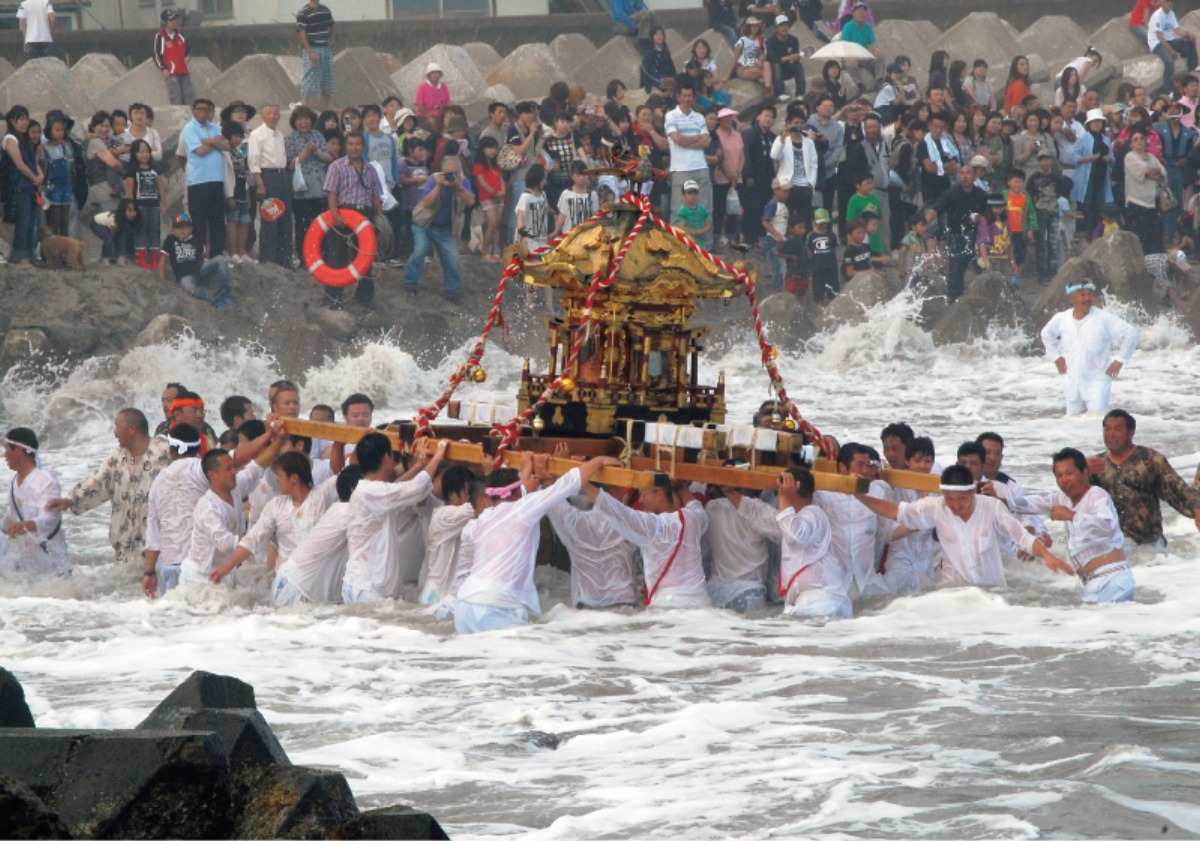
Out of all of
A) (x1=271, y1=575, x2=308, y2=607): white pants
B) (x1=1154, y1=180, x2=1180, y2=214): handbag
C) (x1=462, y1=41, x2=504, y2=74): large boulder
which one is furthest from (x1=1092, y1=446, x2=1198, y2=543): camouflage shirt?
(x1=462, y1=41, x2=504, y2=74): large boulder

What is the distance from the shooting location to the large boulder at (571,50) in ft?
86.7

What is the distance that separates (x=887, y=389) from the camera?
65.7ft

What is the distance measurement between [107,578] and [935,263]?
1178 centimetres

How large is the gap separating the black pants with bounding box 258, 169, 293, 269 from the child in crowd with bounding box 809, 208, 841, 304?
5461mm

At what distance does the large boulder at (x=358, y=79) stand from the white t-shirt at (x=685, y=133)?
14.7ft

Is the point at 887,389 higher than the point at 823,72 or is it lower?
lower

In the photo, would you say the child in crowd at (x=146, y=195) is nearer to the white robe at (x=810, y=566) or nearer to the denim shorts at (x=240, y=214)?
the denim shorts at (x=240, y=214)

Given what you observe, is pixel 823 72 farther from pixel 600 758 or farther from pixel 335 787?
pixel 335 787

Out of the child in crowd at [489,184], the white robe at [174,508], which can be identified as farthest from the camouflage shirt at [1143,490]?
the child in crowd at [489,184]

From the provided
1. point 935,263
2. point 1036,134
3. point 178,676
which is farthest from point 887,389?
point 178,676

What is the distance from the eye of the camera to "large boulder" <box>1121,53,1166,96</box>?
26125mm

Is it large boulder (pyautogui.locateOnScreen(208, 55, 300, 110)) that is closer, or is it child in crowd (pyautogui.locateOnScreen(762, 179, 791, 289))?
child in crowd (pyautogui.locateOnScreen(762, 179, 791, 289))

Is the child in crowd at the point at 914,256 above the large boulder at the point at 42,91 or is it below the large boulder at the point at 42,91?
below

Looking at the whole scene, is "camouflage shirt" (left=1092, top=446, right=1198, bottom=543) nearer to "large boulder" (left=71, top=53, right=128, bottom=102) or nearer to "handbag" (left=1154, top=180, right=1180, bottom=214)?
"handbag" (left=1154, top=180, right=1180, bottom=214)
